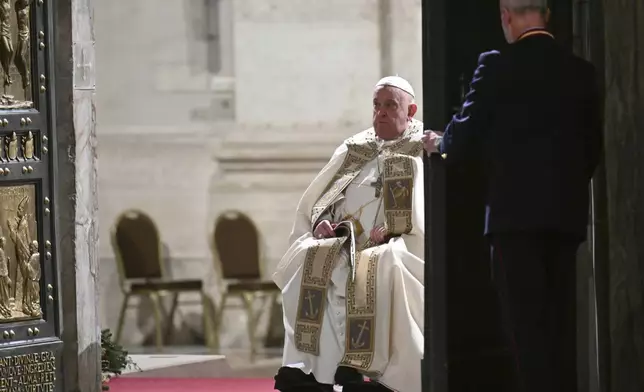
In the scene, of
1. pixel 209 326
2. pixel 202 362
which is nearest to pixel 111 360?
pixel 202 362

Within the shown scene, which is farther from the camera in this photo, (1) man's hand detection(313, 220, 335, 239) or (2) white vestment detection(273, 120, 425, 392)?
(1) man's hand detection(313, 220, 335, 239)

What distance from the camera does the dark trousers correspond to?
5.25 metres

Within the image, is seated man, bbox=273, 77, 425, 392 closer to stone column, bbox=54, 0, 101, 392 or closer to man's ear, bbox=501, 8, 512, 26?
stone column, bbox=54, 0, 101, 392

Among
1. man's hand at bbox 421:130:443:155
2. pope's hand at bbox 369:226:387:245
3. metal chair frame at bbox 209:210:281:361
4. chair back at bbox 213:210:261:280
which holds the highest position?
man's hand at bbox 421:130:443:155

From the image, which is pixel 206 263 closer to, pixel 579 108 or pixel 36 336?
pixel 36 336

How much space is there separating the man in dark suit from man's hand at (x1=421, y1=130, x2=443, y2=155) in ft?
0.85

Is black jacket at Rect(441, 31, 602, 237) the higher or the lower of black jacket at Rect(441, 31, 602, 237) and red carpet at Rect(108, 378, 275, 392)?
the higher

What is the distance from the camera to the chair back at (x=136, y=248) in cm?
969

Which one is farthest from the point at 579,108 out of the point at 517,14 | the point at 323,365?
the point at 323,365

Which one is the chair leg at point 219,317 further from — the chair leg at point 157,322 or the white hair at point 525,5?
the white hair at point 525,5

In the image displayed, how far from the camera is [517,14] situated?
5.39 m

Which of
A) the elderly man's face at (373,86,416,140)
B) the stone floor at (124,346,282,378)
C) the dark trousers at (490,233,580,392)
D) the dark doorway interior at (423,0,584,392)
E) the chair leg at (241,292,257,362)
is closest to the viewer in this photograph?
the dark trousers at (490,233,580,392)

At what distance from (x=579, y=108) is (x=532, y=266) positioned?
0.65 metres

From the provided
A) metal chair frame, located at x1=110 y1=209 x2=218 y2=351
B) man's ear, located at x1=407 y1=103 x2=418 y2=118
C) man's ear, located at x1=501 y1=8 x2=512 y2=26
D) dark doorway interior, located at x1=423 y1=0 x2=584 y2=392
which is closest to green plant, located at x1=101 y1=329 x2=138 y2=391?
metal chair frame, located at x1=110 y1=209 x2=218 y2=351
